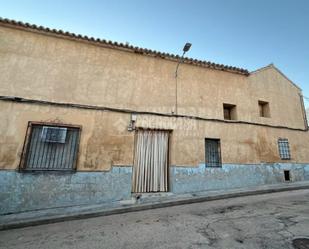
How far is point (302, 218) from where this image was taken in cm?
404

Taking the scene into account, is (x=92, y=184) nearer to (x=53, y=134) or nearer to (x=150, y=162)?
(x=53, y=134)

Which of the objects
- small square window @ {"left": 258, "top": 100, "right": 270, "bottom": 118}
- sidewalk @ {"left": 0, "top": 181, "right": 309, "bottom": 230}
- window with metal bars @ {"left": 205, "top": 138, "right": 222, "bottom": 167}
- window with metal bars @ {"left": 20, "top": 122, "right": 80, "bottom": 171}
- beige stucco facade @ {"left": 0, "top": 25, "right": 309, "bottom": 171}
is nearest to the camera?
sidewalk @ {"left": 0, "top": 181, "right": 309, "bottom": 230}

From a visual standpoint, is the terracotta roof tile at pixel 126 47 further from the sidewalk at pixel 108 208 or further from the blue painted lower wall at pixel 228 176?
the sidewalk at pixel 108 208

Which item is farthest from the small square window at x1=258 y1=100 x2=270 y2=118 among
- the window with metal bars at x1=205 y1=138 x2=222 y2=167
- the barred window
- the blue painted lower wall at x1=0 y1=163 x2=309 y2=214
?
the window with metal bars at x1=205 y1=138 x2=222 y2=167

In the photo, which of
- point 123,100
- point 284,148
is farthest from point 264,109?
point 123,100

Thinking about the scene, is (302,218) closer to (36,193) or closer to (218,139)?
(218,139)

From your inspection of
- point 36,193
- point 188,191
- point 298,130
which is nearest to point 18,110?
point 36,193

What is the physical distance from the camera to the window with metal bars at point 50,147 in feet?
18.9

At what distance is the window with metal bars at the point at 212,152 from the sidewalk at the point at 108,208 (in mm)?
1213

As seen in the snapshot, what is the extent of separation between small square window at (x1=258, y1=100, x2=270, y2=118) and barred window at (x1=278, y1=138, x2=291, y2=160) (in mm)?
1491

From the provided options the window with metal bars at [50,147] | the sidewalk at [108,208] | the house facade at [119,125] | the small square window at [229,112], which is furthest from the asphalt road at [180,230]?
the small square window at [229,112]

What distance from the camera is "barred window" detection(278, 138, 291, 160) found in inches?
370

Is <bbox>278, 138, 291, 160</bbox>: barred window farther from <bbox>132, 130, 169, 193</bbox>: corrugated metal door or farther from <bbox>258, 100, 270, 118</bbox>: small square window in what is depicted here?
<bbox>132, 130, 169, 193</bbox>: corrugated metal door

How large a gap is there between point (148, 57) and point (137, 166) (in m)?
4.82
